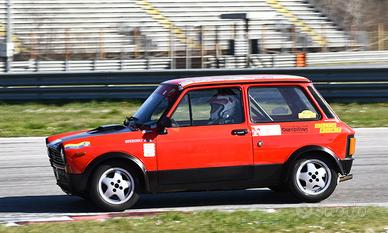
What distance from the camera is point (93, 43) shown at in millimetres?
32688

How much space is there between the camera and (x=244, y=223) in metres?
7.11

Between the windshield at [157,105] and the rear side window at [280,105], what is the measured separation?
86 centimetres

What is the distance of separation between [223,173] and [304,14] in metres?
32.1

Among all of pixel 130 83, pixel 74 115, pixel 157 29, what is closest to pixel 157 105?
pixel 74 115

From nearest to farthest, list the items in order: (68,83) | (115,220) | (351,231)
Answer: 1. (351,231)
2. (115,220)
3. (68,83)

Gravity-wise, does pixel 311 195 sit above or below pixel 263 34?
below

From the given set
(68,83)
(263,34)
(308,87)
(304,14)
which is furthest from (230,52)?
(308,87)

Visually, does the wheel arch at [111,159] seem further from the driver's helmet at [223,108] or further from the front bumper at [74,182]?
the driver's helmet at [223,108]

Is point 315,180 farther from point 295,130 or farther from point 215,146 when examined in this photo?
point 215,146

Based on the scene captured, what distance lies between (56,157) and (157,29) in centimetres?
2736

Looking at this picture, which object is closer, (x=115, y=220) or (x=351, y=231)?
(x=351, y=231)

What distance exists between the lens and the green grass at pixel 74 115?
654 inches

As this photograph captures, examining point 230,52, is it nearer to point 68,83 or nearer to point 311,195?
point 68,83

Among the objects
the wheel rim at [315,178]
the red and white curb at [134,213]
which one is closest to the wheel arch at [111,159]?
the red and white curb at [134,213]
